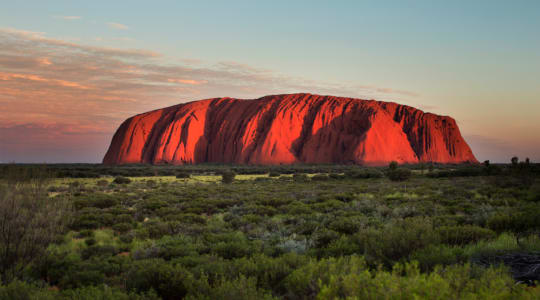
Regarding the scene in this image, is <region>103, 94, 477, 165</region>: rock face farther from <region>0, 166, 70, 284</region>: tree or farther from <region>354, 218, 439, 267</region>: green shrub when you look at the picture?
<region>0, 166, 70, 284</region>: tree

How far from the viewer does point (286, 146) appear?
78.2 meters

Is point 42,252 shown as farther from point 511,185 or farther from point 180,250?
point 511,185

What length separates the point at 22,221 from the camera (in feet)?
18.5

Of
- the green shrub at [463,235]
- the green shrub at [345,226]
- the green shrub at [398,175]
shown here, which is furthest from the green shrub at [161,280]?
the green shrub at [398,175]

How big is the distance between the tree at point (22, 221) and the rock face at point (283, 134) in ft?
226

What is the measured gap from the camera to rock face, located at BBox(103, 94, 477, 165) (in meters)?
77.3

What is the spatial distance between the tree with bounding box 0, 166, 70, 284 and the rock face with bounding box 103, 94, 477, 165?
68.9m

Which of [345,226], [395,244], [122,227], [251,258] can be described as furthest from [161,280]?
[122,227]

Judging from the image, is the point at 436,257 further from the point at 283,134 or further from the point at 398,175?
the point at 283,134

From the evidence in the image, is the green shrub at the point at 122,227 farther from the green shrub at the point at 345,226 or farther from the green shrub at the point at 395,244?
the green shrub at the point at 395,244

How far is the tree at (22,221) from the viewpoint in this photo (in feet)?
18.1

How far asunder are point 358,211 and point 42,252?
9.15 metres

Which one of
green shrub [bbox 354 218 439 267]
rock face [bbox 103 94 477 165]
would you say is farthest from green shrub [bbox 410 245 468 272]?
rock face [bbox 103 94 477 165]

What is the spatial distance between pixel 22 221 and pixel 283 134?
2918 inches
